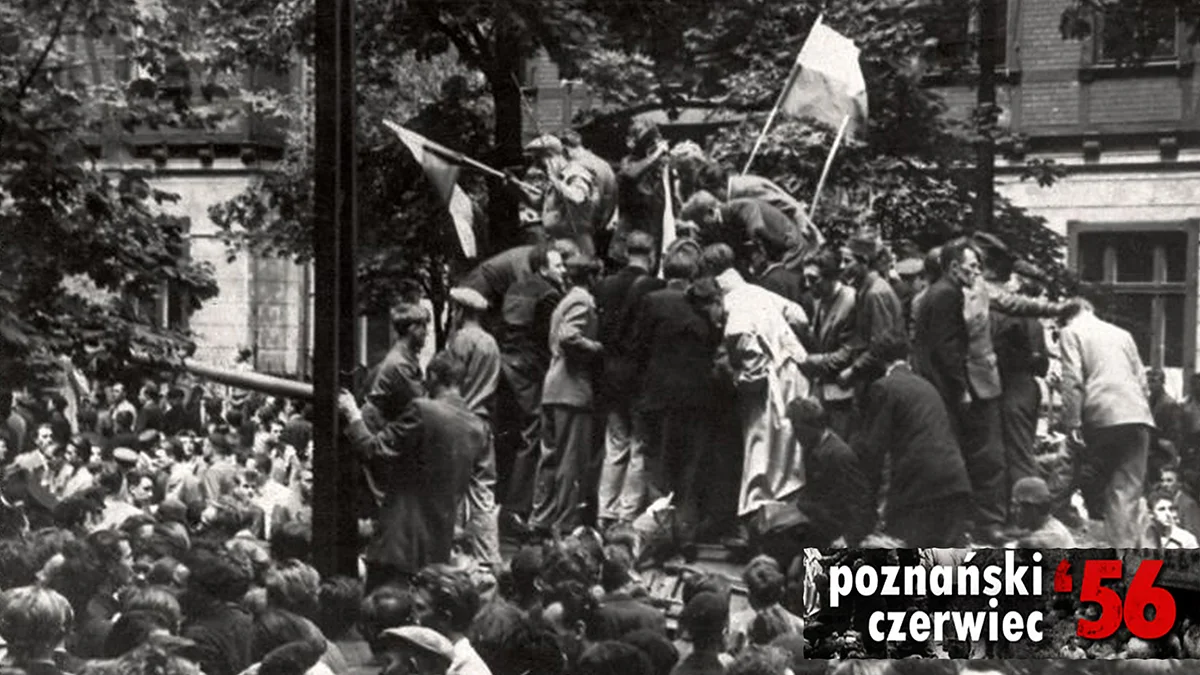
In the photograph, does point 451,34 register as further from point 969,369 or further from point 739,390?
point 969,369

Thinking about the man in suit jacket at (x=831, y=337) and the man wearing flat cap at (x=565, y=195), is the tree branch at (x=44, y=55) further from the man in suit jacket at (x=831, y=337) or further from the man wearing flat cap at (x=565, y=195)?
the man in suit jacket at (x=831, y=337)

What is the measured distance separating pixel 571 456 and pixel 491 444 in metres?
0.29

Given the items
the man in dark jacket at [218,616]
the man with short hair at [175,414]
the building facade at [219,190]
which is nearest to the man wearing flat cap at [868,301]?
the building facade at [219,190]

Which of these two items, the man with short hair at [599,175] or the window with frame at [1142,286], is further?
the man with short hair at [599,175]

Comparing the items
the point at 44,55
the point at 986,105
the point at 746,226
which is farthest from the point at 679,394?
the point at 44,55

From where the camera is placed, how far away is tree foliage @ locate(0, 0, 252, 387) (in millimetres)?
7859

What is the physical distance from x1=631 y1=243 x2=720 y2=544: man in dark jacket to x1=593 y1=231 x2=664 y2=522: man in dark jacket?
0.04 meters

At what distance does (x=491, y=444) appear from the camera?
7.55m

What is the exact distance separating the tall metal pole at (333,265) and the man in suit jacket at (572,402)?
70cm

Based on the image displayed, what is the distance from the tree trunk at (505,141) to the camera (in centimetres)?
747

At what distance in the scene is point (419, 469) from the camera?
7.52 metres

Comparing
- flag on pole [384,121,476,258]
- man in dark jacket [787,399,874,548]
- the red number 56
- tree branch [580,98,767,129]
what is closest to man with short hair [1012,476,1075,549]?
the red number 56

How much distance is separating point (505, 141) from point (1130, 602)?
264 cm

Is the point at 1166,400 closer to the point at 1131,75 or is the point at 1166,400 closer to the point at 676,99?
the point at 1131,75
